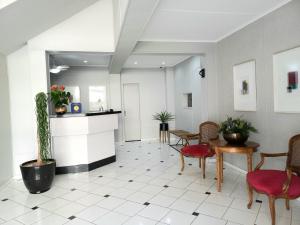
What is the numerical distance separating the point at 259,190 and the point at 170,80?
5.96m

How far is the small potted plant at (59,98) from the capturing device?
399cm

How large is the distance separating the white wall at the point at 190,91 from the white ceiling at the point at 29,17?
314 cm

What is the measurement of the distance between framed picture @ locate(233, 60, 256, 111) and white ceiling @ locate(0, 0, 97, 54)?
130 inches

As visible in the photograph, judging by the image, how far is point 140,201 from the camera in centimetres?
297

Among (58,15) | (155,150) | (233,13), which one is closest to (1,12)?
(58,15)

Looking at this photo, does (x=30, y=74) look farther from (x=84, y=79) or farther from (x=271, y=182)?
(x=271, y=182)

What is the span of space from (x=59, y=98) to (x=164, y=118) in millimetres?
4237

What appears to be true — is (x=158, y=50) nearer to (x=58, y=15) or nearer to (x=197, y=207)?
(x=58, y=15)

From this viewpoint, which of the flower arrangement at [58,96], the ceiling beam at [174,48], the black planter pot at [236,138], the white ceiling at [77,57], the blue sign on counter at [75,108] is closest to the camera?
the black planter pot at [236,138]

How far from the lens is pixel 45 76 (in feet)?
13.7

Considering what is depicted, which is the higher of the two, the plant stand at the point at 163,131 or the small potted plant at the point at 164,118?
the small potted plant at the point at 164,118

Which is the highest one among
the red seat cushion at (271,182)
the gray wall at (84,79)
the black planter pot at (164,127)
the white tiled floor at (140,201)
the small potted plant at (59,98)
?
the gray wall at (84,79)

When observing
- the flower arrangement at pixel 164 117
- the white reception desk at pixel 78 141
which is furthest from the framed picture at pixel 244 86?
the flower arrangement at pixel 164 117

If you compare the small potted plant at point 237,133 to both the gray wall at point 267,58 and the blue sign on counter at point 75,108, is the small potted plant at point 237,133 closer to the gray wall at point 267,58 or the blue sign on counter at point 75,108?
the gray wall at point 267,58
